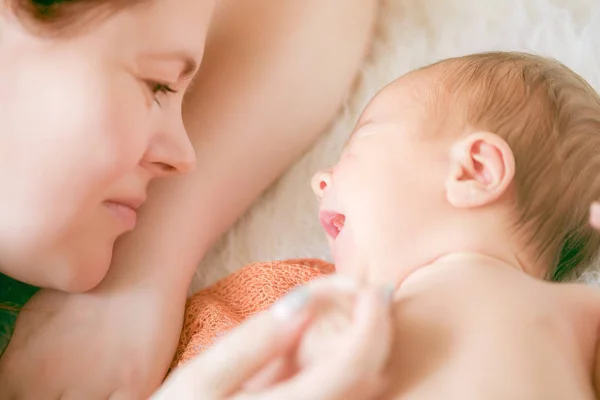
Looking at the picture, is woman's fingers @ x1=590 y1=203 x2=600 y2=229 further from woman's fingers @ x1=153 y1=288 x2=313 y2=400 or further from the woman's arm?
the woman's arm

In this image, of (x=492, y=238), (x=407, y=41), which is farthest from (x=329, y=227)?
(x=407, y=41)

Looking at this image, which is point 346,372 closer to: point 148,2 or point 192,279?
point 148,2

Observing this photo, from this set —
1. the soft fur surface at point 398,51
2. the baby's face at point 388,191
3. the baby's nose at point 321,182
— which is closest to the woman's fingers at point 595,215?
the baby's face at point 388,191

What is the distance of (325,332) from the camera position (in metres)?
0.50

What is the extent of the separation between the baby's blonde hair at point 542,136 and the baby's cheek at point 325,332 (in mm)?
219

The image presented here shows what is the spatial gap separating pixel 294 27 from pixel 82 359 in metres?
0.50

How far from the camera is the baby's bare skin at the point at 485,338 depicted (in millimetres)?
485

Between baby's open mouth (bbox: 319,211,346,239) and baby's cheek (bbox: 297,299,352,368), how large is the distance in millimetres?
205

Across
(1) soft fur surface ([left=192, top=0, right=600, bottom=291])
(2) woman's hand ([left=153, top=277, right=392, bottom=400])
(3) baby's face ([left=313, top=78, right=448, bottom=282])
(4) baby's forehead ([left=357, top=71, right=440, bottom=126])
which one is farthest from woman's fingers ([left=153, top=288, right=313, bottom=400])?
(1) soft fur surface ([left=192, top=0, right=600, bottom=291])

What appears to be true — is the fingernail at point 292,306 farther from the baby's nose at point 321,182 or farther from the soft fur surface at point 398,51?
the soft fur surface at point 398,51

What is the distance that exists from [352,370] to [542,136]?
0.32 m

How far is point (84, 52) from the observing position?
63 cm

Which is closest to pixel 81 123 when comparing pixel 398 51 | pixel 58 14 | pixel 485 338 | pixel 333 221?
pixel 58 14

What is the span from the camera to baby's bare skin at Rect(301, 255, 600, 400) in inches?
19.1
